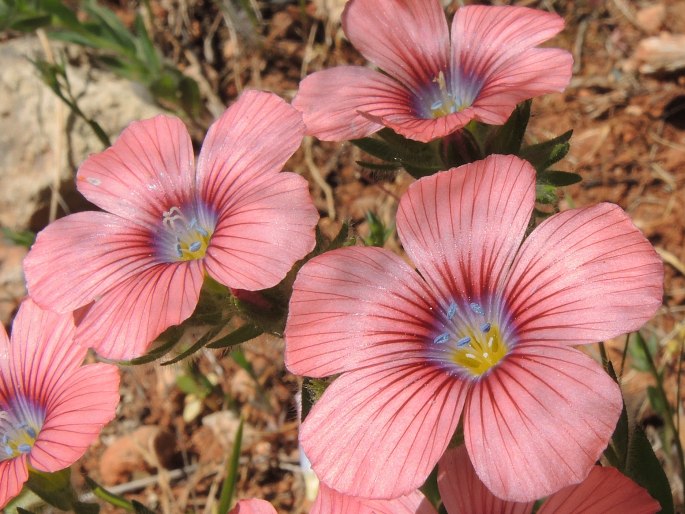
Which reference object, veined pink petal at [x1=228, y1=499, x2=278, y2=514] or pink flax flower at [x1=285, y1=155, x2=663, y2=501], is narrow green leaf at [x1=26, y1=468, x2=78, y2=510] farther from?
pink flax flower at [x1=285, y1=155, x2=663, y2=501]

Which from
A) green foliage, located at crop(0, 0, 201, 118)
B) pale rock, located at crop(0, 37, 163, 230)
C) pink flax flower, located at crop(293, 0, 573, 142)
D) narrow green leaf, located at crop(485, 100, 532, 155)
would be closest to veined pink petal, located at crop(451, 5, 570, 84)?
pink flax flower, located at crop(293, 0, 573, 142)

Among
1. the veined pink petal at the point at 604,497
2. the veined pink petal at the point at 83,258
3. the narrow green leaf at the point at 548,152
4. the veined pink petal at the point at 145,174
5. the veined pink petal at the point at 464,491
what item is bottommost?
the veined pink petal at the point at 464,491

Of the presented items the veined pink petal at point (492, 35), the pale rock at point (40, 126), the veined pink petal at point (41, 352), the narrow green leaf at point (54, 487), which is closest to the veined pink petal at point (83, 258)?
the veined pink petal at point (41, 352)

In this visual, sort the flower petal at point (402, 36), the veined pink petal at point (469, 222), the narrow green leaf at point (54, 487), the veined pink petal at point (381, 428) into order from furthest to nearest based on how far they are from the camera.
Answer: the flower petal at point (402, 36)
the narrow green leaf at point (54, 487)
the veined pink petal at point (469, 222)
the veined pink petal at point (381, 428)

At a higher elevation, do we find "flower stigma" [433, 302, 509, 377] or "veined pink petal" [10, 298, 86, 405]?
"flower stigma" [433, 302, 509, 377]

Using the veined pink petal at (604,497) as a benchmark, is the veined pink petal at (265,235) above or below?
above

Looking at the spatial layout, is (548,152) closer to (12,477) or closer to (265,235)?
(265,235)

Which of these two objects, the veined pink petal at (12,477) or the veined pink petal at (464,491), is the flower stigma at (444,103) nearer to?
the veined pink petal at (464,491)
